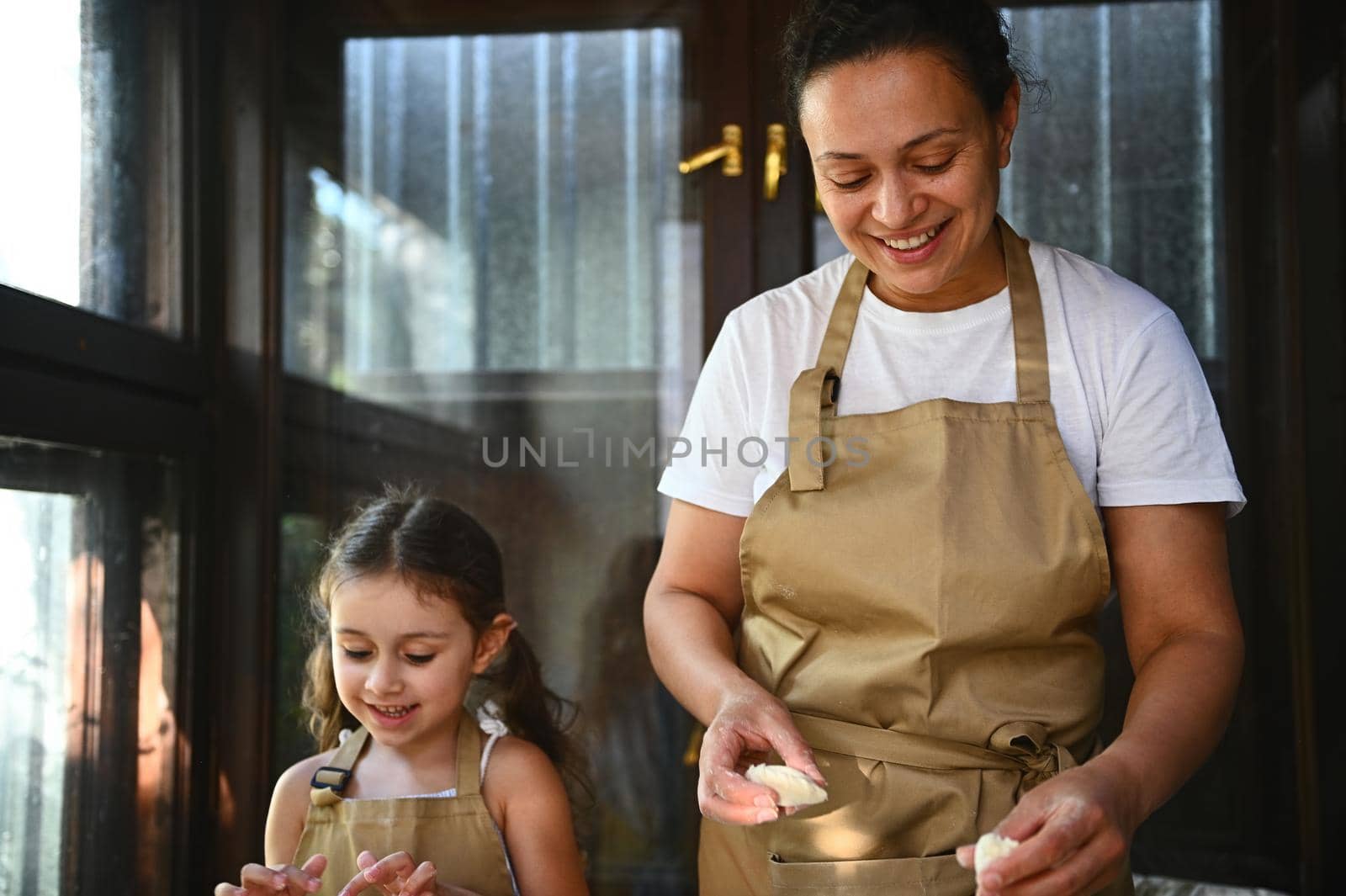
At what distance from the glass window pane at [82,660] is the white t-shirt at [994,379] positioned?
2.97ft

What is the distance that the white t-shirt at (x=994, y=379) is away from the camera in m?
1.32

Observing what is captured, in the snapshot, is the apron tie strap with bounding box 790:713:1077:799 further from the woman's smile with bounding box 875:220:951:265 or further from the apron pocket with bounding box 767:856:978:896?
the woman's smile with bounding box 875:220:951:265

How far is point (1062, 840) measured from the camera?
1050 mm

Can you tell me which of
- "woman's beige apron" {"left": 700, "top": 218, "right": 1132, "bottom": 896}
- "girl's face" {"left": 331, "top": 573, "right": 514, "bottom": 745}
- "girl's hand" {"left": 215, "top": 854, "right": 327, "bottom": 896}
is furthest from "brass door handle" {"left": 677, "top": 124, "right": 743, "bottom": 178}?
"girl's hand" {"left": 215, "top": 854, "right": 327, "bottom": 896}

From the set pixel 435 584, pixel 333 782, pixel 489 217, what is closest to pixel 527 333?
pixel 489 217

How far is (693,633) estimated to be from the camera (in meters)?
1.44

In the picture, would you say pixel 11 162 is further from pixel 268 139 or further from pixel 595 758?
pixel 595 758

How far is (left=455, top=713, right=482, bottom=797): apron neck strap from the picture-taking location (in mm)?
1611

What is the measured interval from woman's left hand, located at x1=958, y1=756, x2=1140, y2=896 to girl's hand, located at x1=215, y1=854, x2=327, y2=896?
2.52 feet

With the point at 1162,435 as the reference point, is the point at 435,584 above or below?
below

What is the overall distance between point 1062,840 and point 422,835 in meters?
0.87

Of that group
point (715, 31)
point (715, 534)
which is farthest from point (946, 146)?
point (715, 31)

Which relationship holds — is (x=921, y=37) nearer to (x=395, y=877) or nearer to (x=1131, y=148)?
(x=1131, y=148)

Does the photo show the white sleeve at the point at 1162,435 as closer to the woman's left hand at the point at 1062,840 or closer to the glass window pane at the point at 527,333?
the woman's left hand at the point at 1062,840
